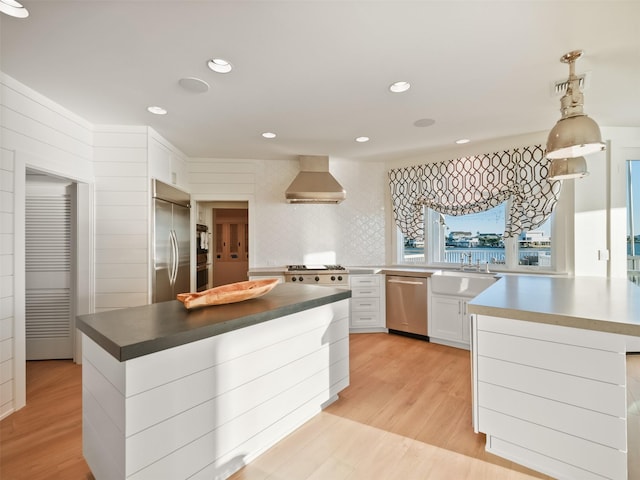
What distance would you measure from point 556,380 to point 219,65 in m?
2.82

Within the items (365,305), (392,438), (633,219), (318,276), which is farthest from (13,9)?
(633,219)

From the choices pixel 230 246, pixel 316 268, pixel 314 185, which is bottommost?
pixel 316 268

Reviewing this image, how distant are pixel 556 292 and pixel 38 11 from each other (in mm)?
3621

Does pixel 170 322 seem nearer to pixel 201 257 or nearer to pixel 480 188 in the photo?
pixel 201 257

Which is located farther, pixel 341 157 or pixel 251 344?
pixel 341 157

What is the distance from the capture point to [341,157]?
4.51m

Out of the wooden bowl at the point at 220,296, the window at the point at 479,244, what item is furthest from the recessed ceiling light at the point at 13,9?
the window at the point at 479,244

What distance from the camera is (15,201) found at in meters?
2.26

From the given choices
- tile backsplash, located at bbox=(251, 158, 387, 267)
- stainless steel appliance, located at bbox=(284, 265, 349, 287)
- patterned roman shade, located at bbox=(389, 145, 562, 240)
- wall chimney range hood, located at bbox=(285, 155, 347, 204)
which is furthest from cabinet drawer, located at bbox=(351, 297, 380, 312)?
wall chimney range hood, located at bbox=(285, 155, 347, 204)

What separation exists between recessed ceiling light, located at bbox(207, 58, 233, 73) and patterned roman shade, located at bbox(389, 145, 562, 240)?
3.09 m

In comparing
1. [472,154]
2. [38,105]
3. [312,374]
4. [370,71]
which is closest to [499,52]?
[370,71]

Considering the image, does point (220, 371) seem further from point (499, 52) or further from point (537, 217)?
point (537, 217)

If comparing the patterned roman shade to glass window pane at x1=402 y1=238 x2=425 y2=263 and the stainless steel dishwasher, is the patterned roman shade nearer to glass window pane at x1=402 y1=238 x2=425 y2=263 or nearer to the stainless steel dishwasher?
glass window pane at x1=402 y1=238 x2=425 y2=263

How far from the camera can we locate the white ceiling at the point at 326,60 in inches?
62.6
